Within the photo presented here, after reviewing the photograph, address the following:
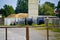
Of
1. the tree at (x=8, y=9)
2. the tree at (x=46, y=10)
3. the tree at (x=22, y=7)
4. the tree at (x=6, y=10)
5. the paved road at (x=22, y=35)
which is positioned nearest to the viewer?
the paved road at (x=22, y=35)

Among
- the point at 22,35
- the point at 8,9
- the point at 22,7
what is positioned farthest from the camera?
the point at 22,7

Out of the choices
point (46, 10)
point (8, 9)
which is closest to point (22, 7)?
point (8, 9)

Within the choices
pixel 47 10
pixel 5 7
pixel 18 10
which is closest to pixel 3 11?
pixel 5 7

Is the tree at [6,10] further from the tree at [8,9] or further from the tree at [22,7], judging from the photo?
the tree at [22,7]

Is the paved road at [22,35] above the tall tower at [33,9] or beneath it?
beneath

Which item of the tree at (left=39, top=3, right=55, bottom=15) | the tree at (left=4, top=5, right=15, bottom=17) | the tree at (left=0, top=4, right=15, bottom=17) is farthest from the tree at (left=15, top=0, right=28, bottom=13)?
the tree at (left=39, top=3, right=55, bottom=15)

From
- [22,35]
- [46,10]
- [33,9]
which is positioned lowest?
[22,35]

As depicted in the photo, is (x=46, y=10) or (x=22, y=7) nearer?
(x=46, y=10)

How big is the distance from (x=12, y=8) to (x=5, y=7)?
10.4ft

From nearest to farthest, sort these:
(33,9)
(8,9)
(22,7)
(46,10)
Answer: (33,9)
(46,10)
(8,9)
(22,7)

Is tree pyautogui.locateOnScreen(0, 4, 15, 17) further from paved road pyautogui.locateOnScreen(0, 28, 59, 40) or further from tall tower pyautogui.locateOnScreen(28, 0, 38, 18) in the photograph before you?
paved road pyautogui.locateOnScreen(0, 28, 59, 40)

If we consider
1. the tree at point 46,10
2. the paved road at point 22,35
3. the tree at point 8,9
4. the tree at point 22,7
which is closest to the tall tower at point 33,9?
the tree at point 46,10

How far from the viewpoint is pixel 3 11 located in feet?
294

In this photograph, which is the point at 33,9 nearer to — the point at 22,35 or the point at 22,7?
the point at 22,35
